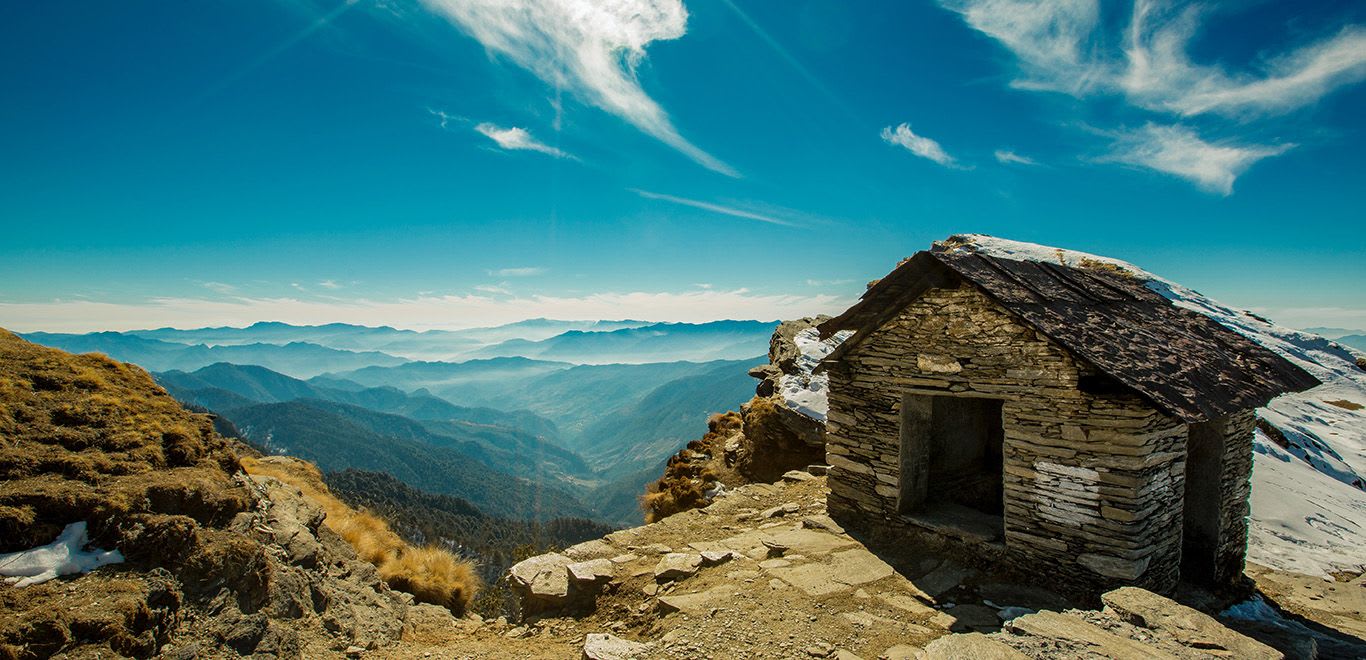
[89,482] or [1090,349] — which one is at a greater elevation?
[1090,349]

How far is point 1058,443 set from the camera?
6.88 m

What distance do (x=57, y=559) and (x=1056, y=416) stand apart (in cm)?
1031

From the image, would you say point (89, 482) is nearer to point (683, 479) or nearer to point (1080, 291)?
point (683, 479)

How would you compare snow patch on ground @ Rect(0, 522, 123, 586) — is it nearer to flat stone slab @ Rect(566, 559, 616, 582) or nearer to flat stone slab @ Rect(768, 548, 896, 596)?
flat stone slab @ Rect(566, 559, 616, 582)

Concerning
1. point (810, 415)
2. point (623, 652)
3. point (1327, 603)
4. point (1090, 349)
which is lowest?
point (1327, 603)

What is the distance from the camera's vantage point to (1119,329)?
295 inches

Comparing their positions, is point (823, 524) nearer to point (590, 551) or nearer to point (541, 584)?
point (590, 551)

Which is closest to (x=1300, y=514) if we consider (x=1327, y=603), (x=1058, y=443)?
(x=1327, y=603)

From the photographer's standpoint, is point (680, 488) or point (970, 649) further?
point (680, 488)

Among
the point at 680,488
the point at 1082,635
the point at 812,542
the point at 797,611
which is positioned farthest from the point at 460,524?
the point at 1082,635

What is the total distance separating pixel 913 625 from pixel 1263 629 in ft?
12.8

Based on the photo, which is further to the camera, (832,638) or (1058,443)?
(1058,443)

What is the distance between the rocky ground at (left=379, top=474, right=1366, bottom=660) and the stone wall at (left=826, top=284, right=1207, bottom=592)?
2.70ft

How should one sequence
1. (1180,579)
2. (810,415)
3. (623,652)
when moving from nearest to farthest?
(623,652) < (1180,579) < (810,415)
